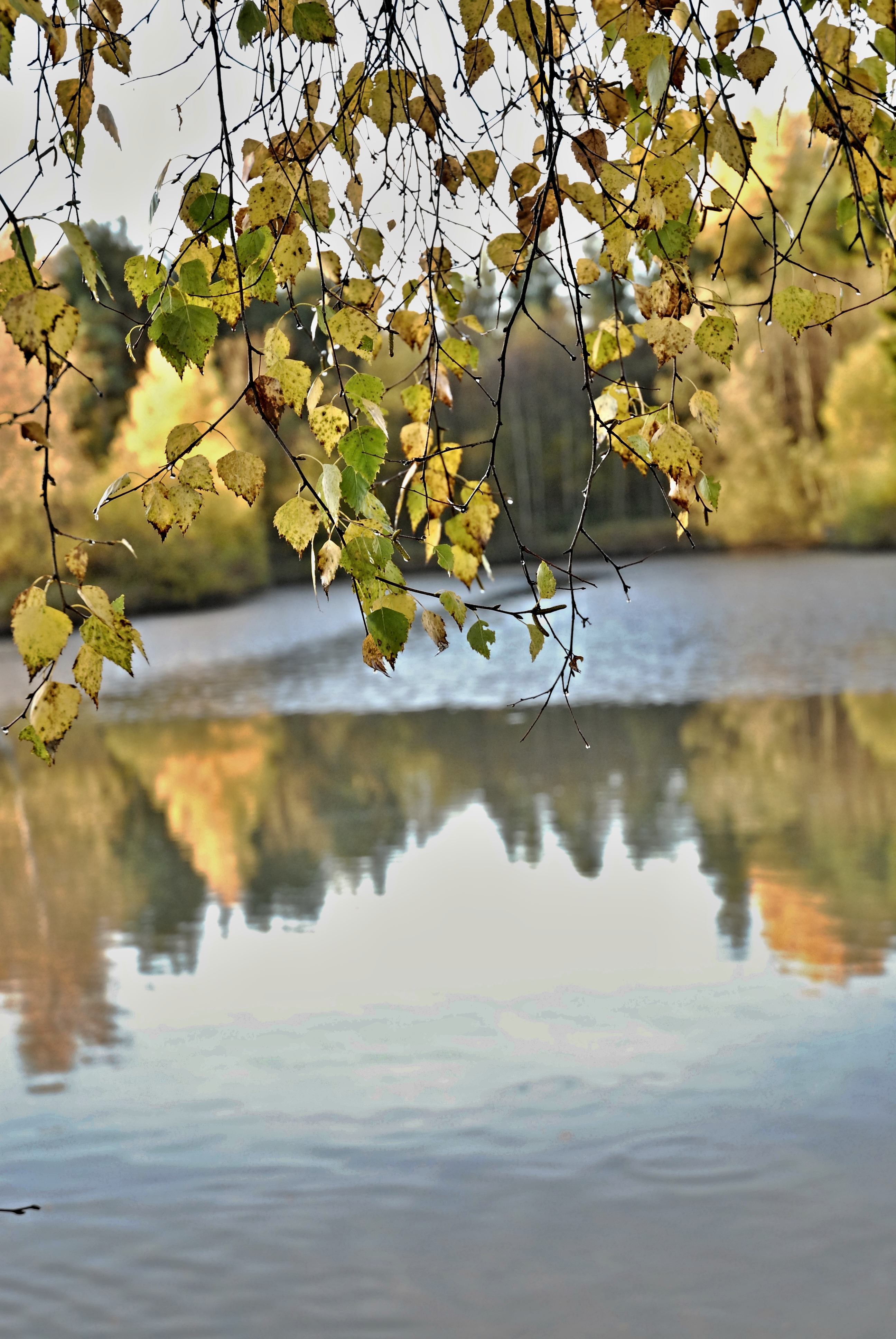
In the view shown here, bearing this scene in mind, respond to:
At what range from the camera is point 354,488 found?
1.70 metres

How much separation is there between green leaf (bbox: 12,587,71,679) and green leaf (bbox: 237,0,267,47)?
868 mm

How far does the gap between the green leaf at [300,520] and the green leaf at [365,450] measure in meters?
0.07

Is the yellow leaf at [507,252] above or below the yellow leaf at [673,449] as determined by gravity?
above

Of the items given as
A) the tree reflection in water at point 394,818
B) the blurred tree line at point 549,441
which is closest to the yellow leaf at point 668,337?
the tree reflection in water at point 394,818

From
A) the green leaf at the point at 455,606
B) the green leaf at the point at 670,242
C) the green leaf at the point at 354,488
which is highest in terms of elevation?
the green leaf at the point at 670,242

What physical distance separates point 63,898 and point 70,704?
617 cm

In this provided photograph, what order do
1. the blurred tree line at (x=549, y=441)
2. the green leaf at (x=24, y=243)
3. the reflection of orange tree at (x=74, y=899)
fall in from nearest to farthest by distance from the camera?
the green leaf at (x=24, y=243)
the reflection of orange tree at (x=74, y=899)
the blurred tree line at (x=549, y=441)

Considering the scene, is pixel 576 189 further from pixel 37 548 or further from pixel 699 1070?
pixel 37 548

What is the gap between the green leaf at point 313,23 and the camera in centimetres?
183

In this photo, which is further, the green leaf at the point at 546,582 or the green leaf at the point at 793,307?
the green leaf at the point at 793,307

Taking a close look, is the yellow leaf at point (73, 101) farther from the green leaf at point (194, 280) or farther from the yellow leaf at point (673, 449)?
the yellow leaf at point (673, 449)

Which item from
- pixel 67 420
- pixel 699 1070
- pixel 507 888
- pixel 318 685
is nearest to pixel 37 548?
pixel 67 420

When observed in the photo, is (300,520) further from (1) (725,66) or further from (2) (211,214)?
(1) (725,66)

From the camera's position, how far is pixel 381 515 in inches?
67.6
